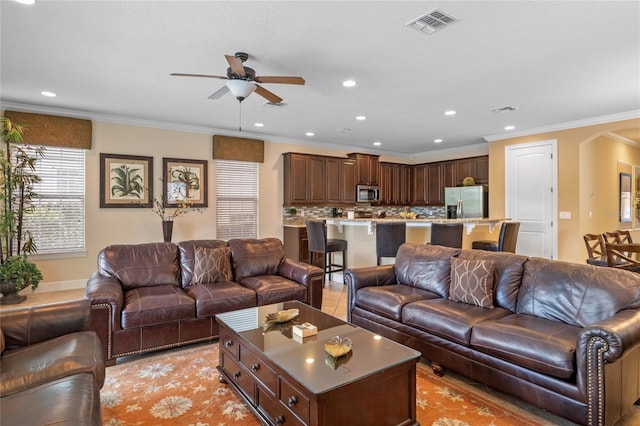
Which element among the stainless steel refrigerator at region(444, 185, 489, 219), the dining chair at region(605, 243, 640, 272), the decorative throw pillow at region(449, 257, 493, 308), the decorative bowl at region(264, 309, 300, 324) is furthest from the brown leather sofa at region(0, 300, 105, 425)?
the stainless steel refrigerator at region(444, 185, 489, 219)

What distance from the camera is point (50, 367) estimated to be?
1.76 metres

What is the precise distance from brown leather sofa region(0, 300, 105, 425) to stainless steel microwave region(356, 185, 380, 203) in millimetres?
6214

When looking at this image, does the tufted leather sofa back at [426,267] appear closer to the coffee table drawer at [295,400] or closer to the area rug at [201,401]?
the area rug at [201,401]

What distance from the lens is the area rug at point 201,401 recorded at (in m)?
2.16

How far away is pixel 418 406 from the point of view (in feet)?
7.56

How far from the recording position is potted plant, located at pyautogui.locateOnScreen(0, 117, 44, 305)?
456 cm

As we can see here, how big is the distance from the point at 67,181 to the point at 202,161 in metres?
2.01

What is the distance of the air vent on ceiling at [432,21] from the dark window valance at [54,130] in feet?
16.2

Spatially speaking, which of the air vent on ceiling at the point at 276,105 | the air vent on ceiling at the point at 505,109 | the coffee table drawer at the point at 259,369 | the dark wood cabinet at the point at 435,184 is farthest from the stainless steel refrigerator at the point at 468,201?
the coffee table drawer at the point at 259,369

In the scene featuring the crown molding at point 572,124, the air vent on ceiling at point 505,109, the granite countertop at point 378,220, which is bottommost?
the granite countertop at point 378,220

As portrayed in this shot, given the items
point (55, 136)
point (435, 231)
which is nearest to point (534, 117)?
point (435, 231)

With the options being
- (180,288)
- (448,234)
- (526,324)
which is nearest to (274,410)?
(526,324)

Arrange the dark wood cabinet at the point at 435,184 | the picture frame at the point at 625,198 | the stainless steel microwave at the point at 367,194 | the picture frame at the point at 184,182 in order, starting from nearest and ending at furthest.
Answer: the picture frame at the point at 184,182, the picture frame at the point at 625,198, the stainless steel microwave at the point at 367,194, the dark wood cabinet at the point at 435,184

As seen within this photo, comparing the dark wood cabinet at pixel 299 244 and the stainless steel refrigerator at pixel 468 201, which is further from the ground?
the stainless steel refrigerator at pixel 468 201
